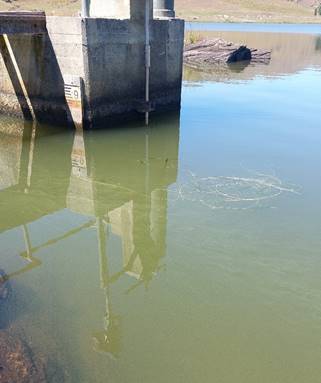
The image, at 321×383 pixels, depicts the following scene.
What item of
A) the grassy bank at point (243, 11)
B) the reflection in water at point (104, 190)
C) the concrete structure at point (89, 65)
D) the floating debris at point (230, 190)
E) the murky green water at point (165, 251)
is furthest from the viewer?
the grassy bank at point (243, 11)

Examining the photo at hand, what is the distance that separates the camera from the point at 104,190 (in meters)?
8.85

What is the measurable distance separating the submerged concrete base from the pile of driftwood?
15561mm

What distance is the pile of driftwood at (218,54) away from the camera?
29344mm

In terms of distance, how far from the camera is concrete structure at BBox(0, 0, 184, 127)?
1145 centimetres

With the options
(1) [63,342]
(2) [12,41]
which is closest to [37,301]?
(1) [63,342]

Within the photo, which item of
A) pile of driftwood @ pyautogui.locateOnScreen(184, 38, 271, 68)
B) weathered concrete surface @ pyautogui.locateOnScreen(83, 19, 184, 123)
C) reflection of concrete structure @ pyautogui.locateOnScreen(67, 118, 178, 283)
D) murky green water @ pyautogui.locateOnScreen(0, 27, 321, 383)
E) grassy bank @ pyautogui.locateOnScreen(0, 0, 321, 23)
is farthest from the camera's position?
grassy bank @ pyautogui.locateOnScreen(0, 0, 321, 23)

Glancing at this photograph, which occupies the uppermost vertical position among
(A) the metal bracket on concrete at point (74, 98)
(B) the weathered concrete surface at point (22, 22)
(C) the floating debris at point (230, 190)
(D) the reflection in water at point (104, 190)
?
(B) the weathered concrete surface at point (22, 22)

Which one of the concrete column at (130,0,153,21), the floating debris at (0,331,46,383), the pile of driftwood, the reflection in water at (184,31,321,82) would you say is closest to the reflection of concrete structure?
the floating debris at (0,331,46,383)

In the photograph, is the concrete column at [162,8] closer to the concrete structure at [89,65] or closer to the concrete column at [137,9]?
the concrete structure at [89,65]

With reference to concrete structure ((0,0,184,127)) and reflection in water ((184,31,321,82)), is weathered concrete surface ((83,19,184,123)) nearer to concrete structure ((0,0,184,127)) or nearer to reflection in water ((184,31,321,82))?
concrete structure ((0,0,184,127))

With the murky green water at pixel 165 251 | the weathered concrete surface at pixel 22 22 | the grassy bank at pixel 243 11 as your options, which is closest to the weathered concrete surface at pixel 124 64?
the murky green water at pixel 165 251

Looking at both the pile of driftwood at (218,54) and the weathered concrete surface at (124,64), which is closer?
the weathered concrete surface at (124,64)

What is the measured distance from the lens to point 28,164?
1039 cm

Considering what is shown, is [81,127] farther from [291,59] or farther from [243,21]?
[243,21]
